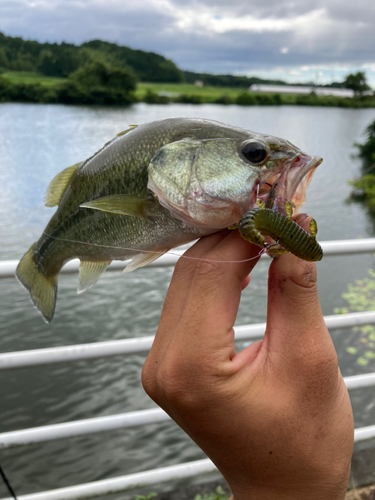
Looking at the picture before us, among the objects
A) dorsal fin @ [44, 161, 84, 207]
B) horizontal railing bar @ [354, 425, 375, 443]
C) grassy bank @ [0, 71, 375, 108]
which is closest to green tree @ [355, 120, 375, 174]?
grassy bank @ [0, 71, 375, 108]

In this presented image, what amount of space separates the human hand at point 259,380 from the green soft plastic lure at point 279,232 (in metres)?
0.06

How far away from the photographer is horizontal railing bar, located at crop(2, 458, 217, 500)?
1819 mm

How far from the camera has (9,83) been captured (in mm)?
17562

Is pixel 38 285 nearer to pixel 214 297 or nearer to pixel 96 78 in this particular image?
pixel 214 297

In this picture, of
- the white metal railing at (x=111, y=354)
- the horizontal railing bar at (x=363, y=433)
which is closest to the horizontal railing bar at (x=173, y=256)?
the white metal railing at (x=111, y=354)

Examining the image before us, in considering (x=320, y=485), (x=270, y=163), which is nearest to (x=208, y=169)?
(x=270, y=163)

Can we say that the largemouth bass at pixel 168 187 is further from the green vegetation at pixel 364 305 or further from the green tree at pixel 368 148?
the green tree at pixel 368 148

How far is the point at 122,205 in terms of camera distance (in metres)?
0.77

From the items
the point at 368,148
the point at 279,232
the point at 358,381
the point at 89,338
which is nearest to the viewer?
the point at 279,232

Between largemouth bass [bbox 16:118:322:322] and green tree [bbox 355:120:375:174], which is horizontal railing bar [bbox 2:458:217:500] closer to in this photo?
largemouth bass [bbox 16:118:322:322]

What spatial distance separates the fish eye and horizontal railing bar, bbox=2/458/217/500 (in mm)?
1691

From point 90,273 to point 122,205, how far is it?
0.24 meters

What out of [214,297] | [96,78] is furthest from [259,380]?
[96,78]

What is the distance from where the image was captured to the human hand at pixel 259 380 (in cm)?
69
